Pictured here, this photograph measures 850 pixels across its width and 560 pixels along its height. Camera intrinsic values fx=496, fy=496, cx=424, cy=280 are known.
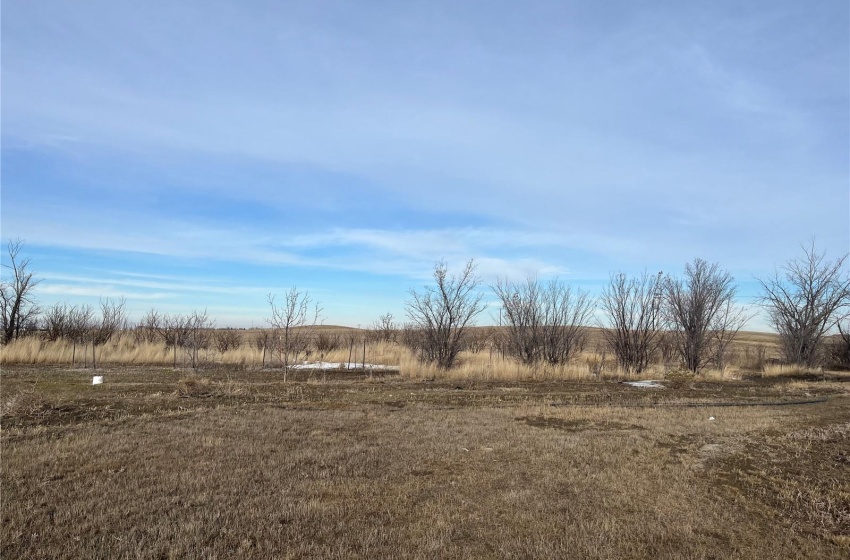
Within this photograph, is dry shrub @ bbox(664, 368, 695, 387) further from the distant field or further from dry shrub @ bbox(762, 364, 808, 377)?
→ dry shrub @ bbox(762, 364, 808, 377)

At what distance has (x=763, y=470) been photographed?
633 cm

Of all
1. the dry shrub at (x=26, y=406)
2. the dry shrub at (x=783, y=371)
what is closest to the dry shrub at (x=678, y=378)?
the dry shrub at (x=783, y=371)

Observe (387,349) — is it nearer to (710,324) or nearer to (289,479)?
(710,324)

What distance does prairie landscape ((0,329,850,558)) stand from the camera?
415cm

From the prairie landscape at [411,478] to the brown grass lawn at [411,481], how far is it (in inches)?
1.1

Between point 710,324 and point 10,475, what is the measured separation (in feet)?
85.4

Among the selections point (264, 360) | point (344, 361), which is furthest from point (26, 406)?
point (344, 361)

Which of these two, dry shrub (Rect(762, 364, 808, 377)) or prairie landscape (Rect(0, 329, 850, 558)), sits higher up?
dry shrub (Rect(762, 364, 808, 377))

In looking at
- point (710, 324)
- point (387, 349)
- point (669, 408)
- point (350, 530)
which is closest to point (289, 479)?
point (350, 530)

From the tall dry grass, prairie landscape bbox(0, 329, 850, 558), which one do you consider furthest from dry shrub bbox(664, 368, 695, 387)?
prairie landscape bbox(0, 329, 850, 558)

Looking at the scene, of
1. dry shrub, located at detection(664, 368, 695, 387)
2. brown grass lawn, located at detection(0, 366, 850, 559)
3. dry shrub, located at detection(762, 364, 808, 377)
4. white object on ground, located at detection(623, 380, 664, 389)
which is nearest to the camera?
brown grass lawn, located at detection(0, 366, 850, 559)

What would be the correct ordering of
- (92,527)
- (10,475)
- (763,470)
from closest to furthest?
1. (92,527)
2. (10,475)
3. (763,470)

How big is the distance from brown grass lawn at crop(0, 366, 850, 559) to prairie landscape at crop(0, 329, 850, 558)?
1.1 inches

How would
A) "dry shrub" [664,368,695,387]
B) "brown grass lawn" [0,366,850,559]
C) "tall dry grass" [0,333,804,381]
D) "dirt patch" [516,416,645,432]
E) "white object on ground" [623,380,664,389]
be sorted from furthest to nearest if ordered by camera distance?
"tall dry grass" [0,333,804,381]
"dry shrub" [664,368,695,387]
"white object on ground" [623,380,664,389]
"dirt patch" [516,416,645,432]
"brown grass lawn" [0,366,850,559]
